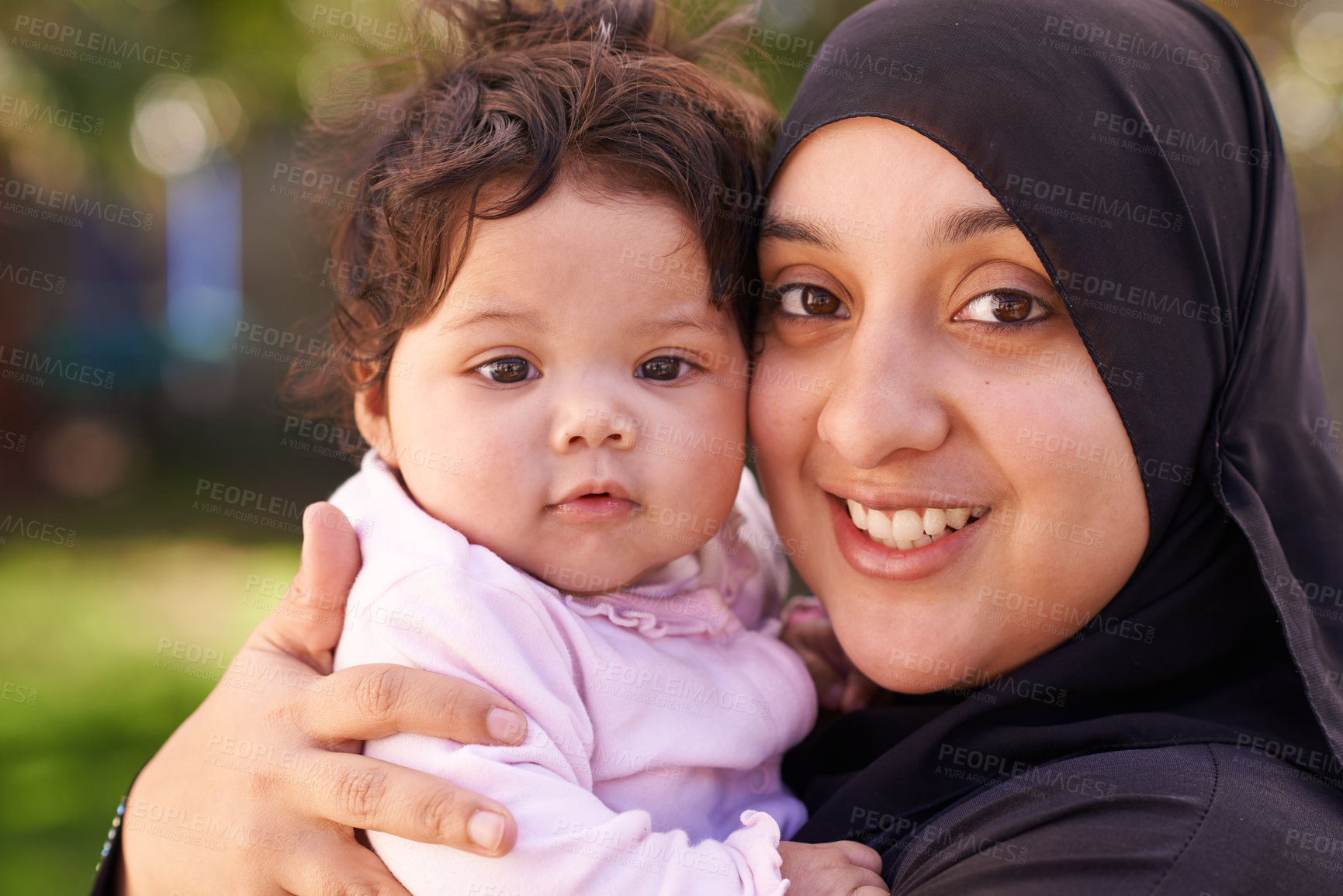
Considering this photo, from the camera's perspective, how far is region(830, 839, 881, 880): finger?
1.73 meters

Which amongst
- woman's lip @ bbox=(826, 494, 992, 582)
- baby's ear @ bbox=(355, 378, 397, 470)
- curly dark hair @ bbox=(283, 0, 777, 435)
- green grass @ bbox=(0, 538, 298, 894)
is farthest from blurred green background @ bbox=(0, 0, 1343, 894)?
woman's lip @ bbox=(826, 494, 992, 582)

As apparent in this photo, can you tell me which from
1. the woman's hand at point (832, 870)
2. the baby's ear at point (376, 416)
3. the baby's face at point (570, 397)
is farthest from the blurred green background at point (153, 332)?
the woman's hand at point (832, 870)

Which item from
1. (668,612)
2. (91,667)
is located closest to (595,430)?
(668,612)

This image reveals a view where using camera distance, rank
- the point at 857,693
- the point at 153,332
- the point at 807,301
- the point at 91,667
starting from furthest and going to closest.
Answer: the point at 153,332, the point at 91,667, the point at 857,693, the point at 807,301

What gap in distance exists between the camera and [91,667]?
6.25 metres

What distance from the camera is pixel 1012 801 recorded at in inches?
64.2

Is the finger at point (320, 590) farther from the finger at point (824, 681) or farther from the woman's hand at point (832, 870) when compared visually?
the finger at point (824, 681)

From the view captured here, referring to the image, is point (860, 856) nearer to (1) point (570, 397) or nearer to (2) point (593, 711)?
(2) point (593, 711)

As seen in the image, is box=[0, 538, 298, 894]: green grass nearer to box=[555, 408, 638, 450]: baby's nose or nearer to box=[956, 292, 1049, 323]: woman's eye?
box=[555, 408, 638, 450]: baby's nose

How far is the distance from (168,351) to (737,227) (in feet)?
40.4

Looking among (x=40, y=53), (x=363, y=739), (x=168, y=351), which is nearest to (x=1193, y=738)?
(x=363, y=739)

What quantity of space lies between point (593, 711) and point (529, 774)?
10.0 inches

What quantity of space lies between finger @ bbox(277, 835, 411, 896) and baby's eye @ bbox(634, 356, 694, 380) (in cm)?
101

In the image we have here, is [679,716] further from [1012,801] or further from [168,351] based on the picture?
[168,351]
